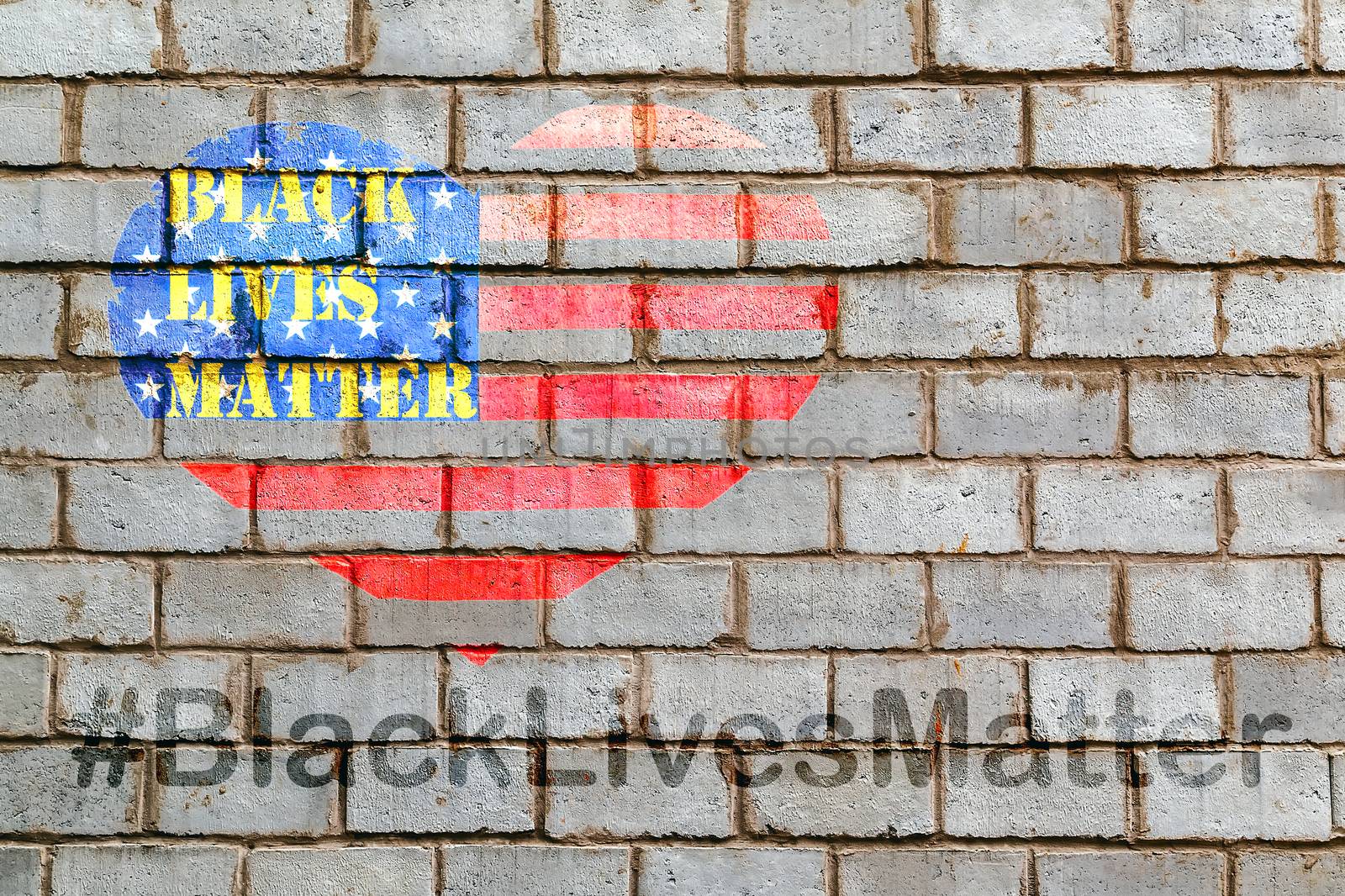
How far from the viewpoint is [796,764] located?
1.51 meters

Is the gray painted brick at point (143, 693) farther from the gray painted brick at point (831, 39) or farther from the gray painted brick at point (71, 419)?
the gray painted brick at point (831, 39)

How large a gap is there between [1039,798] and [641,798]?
71cm

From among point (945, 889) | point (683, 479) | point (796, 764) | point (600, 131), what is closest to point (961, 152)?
point (600, 131)

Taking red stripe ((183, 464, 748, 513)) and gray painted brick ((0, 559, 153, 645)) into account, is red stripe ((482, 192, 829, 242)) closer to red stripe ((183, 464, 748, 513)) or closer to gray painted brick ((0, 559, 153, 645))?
red stripe ((183, 464, 748, 513))

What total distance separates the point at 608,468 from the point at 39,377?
Answer: 1.04 meters

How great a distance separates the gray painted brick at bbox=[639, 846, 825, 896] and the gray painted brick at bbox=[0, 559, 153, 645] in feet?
3.31

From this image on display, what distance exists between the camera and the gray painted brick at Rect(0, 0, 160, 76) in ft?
5.08

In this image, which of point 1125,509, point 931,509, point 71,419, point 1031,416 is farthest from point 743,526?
point 71,419

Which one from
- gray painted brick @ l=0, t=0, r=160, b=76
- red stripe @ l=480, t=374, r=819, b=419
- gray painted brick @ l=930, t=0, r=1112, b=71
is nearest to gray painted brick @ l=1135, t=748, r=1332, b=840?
red stripe @ l=480, t=374, r=819, b=419

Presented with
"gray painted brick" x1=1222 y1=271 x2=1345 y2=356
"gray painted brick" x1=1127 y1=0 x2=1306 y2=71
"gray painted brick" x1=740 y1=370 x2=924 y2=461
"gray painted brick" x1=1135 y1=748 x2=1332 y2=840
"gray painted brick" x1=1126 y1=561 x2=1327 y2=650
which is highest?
"gray painted brick" x1=1127 y1=0 x2=1306 y2=71

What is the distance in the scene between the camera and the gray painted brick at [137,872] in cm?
149

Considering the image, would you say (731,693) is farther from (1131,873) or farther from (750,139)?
(750,139)

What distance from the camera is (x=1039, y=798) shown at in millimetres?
1499

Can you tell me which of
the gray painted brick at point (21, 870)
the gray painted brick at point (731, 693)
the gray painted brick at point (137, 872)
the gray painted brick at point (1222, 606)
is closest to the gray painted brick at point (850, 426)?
the gray painted brick at point (731, 693)
